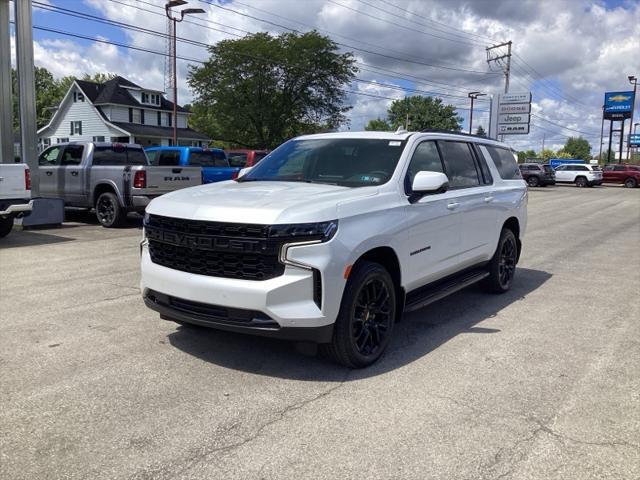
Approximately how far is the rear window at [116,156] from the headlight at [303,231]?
1118 centimetres

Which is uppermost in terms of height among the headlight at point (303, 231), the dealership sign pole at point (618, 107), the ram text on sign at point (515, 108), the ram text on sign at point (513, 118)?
the dealership sign pole at point (618, 107)

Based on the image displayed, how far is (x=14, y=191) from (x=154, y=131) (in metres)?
44.5

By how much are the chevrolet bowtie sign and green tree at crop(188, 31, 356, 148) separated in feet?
43.8

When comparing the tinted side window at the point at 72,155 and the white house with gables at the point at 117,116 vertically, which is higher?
the white house with gables at the point at 117,116

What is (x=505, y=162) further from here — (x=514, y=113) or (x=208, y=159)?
(x=514, y=113)

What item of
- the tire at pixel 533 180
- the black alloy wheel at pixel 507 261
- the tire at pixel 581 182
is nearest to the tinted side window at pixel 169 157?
the black alloy wheel at pixel 507 261

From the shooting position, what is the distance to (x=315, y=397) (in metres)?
3.90

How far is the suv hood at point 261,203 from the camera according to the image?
155 inches

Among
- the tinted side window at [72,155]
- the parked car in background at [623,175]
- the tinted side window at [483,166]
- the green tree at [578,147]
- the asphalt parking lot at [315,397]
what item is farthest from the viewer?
the green tree at [578,147]

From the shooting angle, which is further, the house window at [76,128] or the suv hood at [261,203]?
the house window at [76,128]

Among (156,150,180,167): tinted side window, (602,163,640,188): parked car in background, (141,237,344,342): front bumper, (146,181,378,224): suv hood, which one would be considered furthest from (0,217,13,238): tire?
(602,163,640,188): parked car in background

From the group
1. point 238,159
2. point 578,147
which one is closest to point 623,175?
point 238,159

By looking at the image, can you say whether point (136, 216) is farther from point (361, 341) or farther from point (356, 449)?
point (356, 449)

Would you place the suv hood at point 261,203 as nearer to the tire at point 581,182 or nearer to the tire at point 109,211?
the tire at point 109,211
